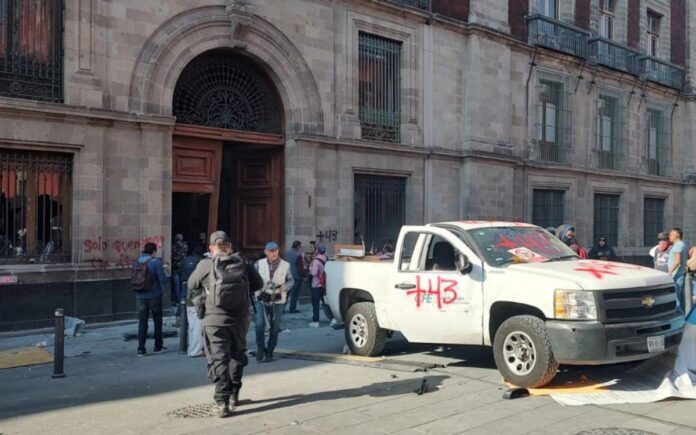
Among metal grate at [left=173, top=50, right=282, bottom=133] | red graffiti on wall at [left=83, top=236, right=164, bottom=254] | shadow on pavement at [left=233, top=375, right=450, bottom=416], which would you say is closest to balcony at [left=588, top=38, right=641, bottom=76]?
metal grate at [left=173, top=50, right=282, bottom=133]

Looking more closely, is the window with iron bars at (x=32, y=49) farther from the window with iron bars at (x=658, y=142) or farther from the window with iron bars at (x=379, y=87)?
the window with iron bars at (x=658, y=142)

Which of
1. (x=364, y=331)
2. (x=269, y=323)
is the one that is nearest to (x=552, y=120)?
(x=364, y=331)

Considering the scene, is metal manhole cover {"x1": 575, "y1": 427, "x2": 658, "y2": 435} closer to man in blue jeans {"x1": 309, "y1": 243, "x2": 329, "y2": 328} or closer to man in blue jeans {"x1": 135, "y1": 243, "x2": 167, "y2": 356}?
man in blue jeans {"x1": 135, "y1": 243, "x2": 167, "y2": 356}

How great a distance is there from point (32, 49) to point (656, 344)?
446 inches

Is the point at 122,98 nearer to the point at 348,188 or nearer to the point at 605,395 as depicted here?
the point at 348,188

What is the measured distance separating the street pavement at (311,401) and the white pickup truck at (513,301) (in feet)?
1.60

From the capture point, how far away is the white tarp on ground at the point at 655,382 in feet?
23.4

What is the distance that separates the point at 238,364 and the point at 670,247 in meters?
8.94

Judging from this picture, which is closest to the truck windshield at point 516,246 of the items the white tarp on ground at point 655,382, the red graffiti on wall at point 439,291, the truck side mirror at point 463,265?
the truck side mirror at point 463,265

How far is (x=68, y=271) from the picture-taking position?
12.7m

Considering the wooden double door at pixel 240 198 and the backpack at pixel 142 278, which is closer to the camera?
the backpack at pixel 142 278

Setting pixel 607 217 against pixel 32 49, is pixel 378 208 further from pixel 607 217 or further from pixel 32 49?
pixel 607 217

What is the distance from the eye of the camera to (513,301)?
25.3 ft

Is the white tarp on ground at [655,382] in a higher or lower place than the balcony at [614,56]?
lower
